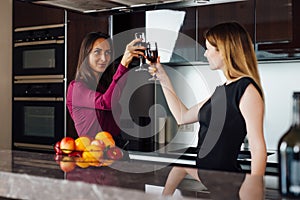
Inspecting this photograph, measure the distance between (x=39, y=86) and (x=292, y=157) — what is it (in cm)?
303

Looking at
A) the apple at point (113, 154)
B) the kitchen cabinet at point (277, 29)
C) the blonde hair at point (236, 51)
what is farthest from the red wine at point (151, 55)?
the kitchen cabinet at point (277, 29)

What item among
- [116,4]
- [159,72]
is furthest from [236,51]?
[116,4]

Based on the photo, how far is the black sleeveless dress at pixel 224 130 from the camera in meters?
2.10

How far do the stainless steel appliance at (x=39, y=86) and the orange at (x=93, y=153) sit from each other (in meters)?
1.99

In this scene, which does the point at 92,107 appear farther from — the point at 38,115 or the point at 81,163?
the point at 38,115

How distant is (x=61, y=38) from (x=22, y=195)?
8.48 ft

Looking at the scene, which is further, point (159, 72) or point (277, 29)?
point (277, 29)

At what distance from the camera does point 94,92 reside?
111 inches

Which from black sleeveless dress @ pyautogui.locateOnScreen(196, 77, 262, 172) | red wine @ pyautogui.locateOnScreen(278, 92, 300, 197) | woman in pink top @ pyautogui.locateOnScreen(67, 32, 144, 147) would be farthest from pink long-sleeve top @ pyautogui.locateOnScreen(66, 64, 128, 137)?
red wine @ pyautogui.locateOnScreen(278, 92, 300, 197)

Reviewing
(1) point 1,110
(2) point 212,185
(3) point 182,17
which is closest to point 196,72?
(3) point 182,17

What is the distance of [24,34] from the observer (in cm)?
396

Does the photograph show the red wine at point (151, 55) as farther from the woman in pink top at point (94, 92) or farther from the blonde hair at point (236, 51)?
the blonde hair at point (236, 51)

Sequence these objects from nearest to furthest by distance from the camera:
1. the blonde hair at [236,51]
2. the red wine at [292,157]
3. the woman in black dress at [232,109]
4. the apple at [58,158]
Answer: the red wine at [292,157], the apple at [58,158], the woman in black dress at [232,109], the blonde hair at [236,51]

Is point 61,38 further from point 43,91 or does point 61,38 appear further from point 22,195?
point 22,195
